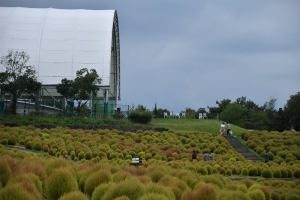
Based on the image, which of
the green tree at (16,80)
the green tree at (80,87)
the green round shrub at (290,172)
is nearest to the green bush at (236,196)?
the green round shrub at (290,172)

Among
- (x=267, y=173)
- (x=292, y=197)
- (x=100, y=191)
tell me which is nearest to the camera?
(x=100, y=191)

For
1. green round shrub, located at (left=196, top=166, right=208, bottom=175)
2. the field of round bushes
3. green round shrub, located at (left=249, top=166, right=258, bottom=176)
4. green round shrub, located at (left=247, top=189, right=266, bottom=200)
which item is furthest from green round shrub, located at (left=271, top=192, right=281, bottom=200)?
green round shrub, located at (left=249, top=166, right=258, bottom=176)

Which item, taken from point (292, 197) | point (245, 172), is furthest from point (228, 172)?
point (292, 197)

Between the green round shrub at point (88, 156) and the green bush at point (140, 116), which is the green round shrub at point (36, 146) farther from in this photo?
the green bush at point (140, 116)

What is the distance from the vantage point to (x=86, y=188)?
12.6 meters

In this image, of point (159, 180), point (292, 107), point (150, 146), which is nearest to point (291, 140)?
point (150, 146)

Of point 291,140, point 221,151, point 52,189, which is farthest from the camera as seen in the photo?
point 291,140

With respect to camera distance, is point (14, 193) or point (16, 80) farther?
point (16, 80)

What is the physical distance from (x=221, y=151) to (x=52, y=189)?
2424 centimetres

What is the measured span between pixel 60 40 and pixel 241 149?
28.9 m

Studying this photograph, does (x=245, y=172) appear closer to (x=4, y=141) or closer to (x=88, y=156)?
(x=88, y=156)

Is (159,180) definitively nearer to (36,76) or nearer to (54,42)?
(36,76)

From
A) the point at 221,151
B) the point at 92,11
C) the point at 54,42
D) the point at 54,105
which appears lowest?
the point at 221,151

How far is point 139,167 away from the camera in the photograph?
16.6 metres
